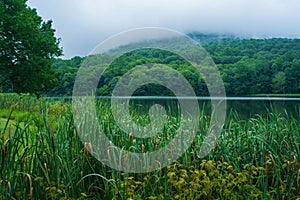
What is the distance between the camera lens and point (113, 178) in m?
2.86

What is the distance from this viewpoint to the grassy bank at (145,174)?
273 cm

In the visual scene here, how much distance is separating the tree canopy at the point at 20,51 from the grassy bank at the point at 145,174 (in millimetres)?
14343

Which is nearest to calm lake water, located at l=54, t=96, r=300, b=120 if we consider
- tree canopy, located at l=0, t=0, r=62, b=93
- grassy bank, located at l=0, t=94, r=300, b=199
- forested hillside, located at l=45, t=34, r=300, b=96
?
grassy bank, located at l=0, t=94, r=300, b=199

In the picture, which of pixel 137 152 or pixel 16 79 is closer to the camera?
pixel 137 152

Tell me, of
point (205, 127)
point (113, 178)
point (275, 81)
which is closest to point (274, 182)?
point (205, 127)

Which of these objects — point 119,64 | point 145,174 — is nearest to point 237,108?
point 119,64

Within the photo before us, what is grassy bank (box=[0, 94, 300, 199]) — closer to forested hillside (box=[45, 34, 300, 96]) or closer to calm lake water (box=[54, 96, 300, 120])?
calm lake water (box=[54, 96, 300, 120])

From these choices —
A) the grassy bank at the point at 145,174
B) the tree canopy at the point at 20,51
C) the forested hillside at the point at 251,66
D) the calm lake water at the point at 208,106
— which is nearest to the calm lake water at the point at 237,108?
the calm lake water at the point at 208,106

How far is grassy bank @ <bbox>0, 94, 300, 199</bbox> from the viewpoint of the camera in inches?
107

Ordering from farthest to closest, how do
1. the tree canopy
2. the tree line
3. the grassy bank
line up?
the tree canopy < the tree line < the grassy bank

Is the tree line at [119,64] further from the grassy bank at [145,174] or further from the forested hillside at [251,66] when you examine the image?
the grassy bank at [145,174]

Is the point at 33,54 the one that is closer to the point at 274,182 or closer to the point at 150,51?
the point at 150,51

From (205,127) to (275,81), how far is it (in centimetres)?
2801

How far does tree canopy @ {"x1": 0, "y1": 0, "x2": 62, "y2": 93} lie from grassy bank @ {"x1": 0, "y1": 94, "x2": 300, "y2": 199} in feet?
47.1
